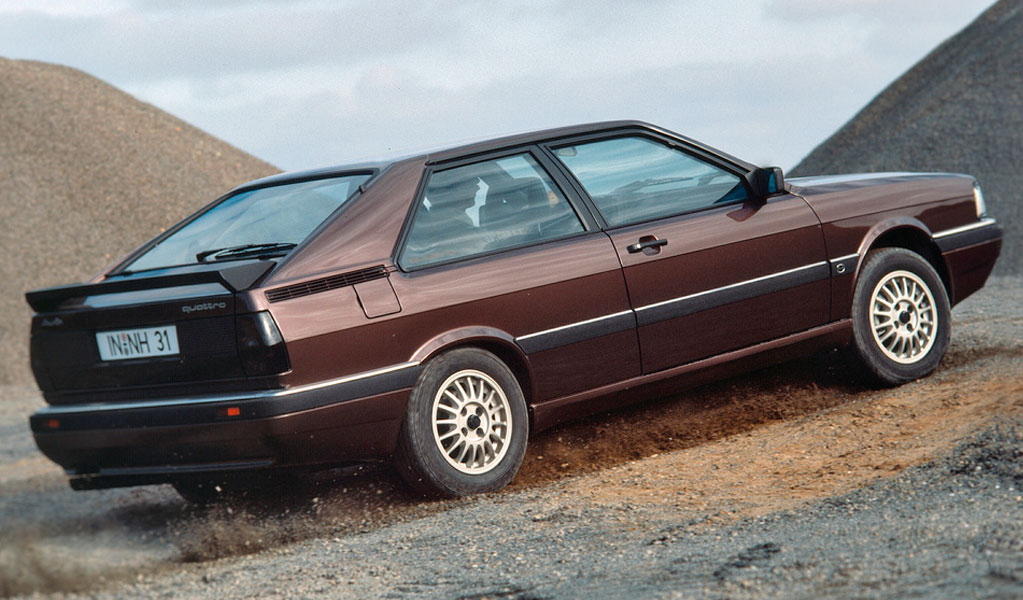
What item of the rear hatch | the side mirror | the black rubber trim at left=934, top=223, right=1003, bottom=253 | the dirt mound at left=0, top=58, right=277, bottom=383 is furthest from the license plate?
the dirt mound at left=0, top=58, right=277, bottom=383

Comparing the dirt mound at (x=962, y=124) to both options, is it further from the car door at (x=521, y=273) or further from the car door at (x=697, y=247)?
the car door at (x=521, y=273)

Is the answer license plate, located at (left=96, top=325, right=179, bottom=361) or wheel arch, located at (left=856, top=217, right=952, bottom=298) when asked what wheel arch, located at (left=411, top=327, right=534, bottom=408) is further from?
wheel arch, located at (left=856, top=217, right=952, bottom=298)

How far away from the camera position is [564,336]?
5.05 m

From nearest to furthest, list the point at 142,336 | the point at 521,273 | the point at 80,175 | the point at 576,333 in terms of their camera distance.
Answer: the point at 142,336 → the point at 521,273 → the point at 576,333 → the point at 80,175

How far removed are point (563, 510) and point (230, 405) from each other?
1.40m

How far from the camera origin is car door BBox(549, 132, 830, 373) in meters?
5.34

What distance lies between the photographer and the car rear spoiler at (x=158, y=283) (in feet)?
14.0

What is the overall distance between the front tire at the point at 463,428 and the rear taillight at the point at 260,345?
63cm

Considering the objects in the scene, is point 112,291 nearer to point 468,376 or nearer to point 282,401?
point 282,401

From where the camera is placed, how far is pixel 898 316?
6.28m

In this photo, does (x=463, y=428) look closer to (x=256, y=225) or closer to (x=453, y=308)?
(x=453, y=308)

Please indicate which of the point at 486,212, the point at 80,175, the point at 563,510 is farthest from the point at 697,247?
the point at 80,175

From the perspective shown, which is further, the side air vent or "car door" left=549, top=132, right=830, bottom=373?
"car door" left=549, top=132, right=830, bottom=373

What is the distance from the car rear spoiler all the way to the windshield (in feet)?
1.13
